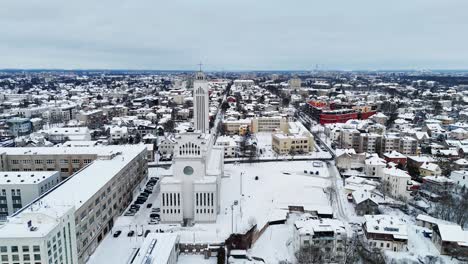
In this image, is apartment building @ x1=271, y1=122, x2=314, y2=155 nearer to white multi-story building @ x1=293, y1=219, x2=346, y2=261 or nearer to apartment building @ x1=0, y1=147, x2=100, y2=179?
apartment building @ x1=0, y1=147, x2=100, y2=179

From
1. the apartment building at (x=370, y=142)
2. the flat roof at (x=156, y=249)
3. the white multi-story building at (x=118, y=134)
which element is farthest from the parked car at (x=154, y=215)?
the apartment building at (x=370, y=142)

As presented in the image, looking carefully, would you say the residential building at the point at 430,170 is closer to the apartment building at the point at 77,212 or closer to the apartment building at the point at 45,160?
the apartment building at the point at 77,212

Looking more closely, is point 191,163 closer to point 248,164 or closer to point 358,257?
point 358,257

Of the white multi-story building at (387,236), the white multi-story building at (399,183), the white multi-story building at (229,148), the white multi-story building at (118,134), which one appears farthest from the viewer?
the white multi-story building at (118,134)

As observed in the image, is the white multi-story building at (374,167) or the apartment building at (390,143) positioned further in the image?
the apartment building at (390,143)

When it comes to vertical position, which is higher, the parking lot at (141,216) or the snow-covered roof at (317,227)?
the snow-covered roof at (317,227)

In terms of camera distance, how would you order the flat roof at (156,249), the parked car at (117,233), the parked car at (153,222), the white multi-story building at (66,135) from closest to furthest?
the flat roof at (156,249) → the parked car at (117,233) → the parked car at (153,222) → the white multi-story building at (66,135)
